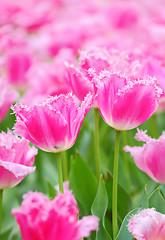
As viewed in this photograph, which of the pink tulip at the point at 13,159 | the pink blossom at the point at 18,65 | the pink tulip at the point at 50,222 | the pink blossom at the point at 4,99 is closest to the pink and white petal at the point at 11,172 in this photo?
the pink tulip at the point at 13,159

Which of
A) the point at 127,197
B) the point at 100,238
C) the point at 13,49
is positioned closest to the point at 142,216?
the point at 100,238

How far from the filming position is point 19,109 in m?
0.63

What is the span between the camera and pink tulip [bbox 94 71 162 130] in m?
0.62

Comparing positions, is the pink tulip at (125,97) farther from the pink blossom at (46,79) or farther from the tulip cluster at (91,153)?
the pink blossom at (46,79)

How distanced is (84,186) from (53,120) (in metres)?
0.23

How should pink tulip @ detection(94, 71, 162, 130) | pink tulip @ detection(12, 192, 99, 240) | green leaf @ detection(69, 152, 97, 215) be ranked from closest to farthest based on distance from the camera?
pink tulip @ detection(12, 192, 99, 240) → pink tulip @ detection(94, 71, 162, 130) → green leaf @ detection(69, 152, 97, 215)

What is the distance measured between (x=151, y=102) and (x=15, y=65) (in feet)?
2.79

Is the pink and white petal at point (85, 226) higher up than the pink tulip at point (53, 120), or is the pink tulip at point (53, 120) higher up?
the pink tulip at point (53, 120)

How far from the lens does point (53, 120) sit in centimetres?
60

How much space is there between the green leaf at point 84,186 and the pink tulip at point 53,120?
0.18 m

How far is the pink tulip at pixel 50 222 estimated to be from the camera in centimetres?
51

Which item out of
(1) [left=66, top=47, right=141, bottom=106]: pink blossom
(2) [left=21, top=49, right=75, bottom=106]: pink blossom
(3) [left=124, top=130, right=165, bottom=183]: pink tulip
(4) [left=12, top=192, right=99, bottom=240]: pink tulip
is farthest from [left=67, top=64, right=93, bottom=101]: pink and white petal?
(2) [left=21, top=49, right=75, bottom=106]: pink blossom

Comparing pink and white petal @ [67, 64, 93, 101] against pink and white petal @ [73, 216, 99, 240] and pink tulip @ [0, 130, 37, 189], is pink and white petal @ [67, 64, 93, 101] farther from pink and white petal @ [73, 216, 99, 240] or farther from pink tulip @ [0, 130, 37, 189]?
pink and white petal @ [73, 216, 99, 240]

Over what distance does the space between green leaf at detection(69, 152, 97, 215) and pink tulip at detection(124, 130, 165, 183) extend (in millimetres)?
117
